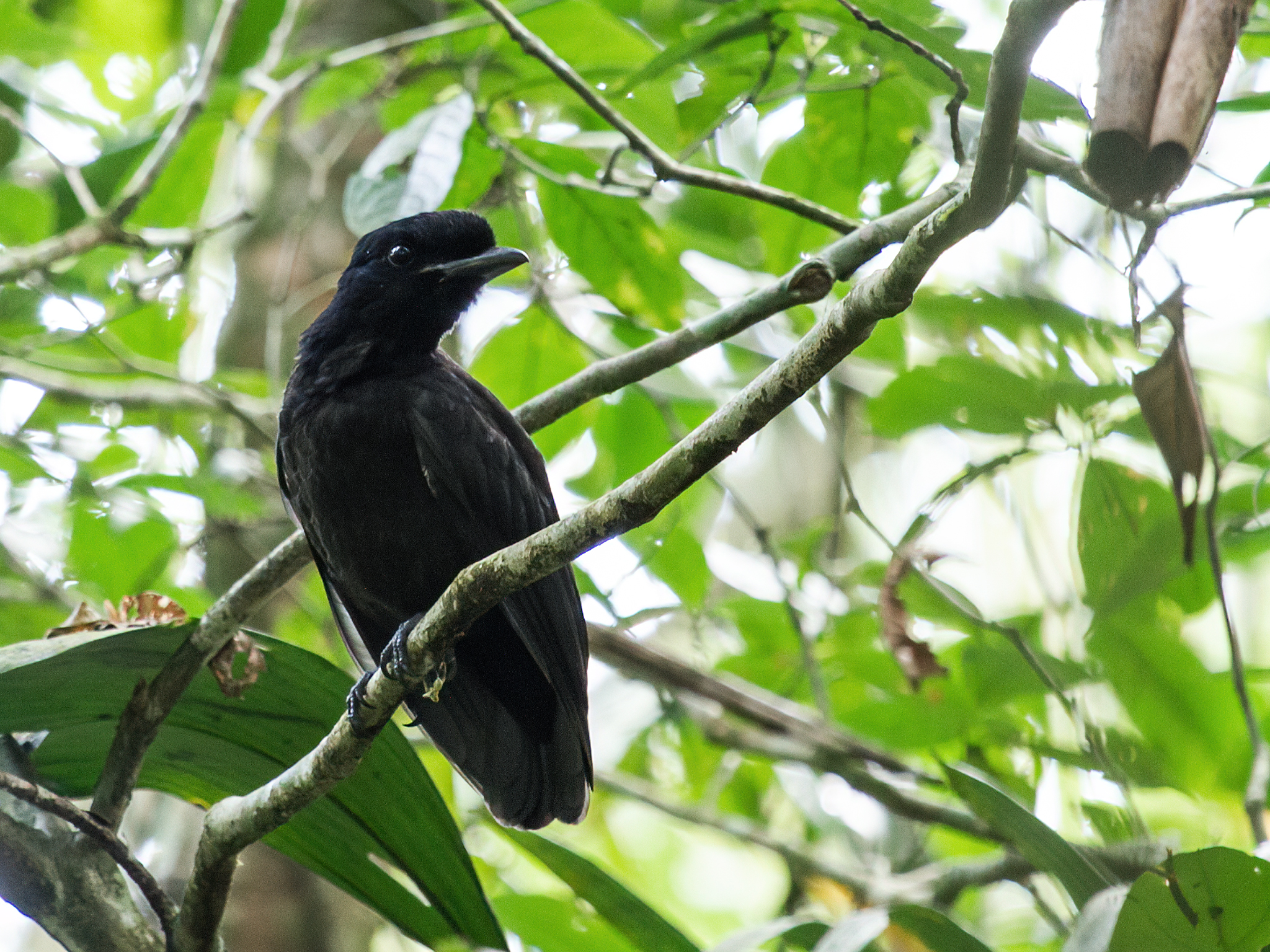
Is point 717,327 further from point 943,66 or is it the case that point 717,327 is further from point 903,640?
point 903,640

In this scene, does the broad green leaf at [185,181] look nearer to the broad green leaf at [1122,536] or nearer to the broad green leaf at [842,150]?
the broad green leaf at [842,150]

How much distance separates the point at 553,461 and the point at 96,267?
2268mm

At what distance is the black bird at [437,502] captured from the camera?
302cm

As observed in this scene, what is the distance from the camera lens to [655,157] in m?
2.98

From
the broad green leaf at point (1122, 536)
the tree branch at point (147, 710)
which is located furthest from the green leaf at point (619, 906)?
the broad green leaf at point (1122, 536)

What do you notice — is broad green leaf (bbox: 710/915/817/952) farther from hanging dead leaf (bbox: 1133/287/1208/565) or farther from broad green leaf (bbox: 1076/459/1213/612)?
hanging dead leaf (bbox: 1133/287/1208/565)

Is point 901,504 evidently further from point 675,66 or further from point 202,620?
point 202,620

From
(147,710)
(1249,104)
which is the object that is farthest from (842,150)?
(147,710)

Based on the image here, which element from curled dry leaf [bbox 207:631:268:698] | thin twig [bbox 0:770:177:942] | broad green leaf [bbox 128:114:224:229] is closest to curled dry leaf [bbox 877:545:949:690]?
curled dry leaf [bbox 207:631:268:698]

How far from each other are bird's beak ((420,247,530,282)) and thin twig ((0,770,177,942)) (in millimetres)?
1706

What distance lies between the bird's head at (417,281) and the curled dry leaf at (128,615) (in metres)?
0.93

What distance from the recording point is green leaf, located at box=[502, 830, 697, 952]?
2.78 meters

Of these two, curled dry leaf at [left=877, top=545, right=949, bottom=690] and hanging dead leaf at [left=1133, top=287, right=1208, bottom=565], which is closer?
hanging dead leaf at [left=1133, top=287, right=1208, bottom=565]

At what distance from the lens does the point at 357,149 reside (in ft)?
18.7
